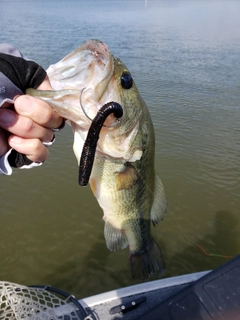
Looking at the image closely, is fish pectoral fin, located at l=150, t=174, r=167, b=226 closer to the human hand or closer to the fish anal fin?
the fish anal fin

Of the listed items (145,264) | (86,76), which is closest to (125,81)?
(86,76)

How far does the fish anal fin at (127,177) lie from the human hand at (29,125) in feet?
1.73

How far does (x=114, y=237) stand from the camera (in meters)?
2.42

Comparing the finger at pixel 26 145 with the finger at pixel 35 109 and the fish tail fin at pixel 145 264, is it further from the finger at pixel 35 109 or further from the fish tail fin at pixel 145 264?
the fish tail fin at pixel 145 264

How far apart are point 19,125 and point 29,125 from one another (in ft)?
0.16

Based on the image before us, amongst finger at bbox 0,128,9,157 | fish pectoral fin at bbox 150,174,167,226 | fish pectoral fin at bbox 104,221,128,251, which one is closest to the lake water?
fish pectoral fin at bbox 104,221,128,251

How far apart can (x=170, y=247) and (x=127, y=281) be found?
0.97 meters

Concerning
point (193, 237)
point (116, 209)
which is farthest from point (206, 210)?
point (116, 209)

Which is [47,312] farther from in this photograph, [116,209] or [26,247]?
[26,247]

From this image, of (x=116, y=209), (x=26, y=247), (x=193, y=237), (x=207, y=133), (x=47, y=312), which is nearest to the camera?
(x=116, y=209)

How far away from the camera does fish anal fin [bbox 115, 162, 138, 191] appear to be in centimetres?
208

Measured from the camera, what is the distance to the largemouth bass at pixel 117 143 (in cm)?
171

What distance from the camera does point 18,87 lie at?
156 centimetres

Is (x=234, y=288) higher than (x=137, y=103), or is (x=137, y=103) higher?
(x=137, y=103)
